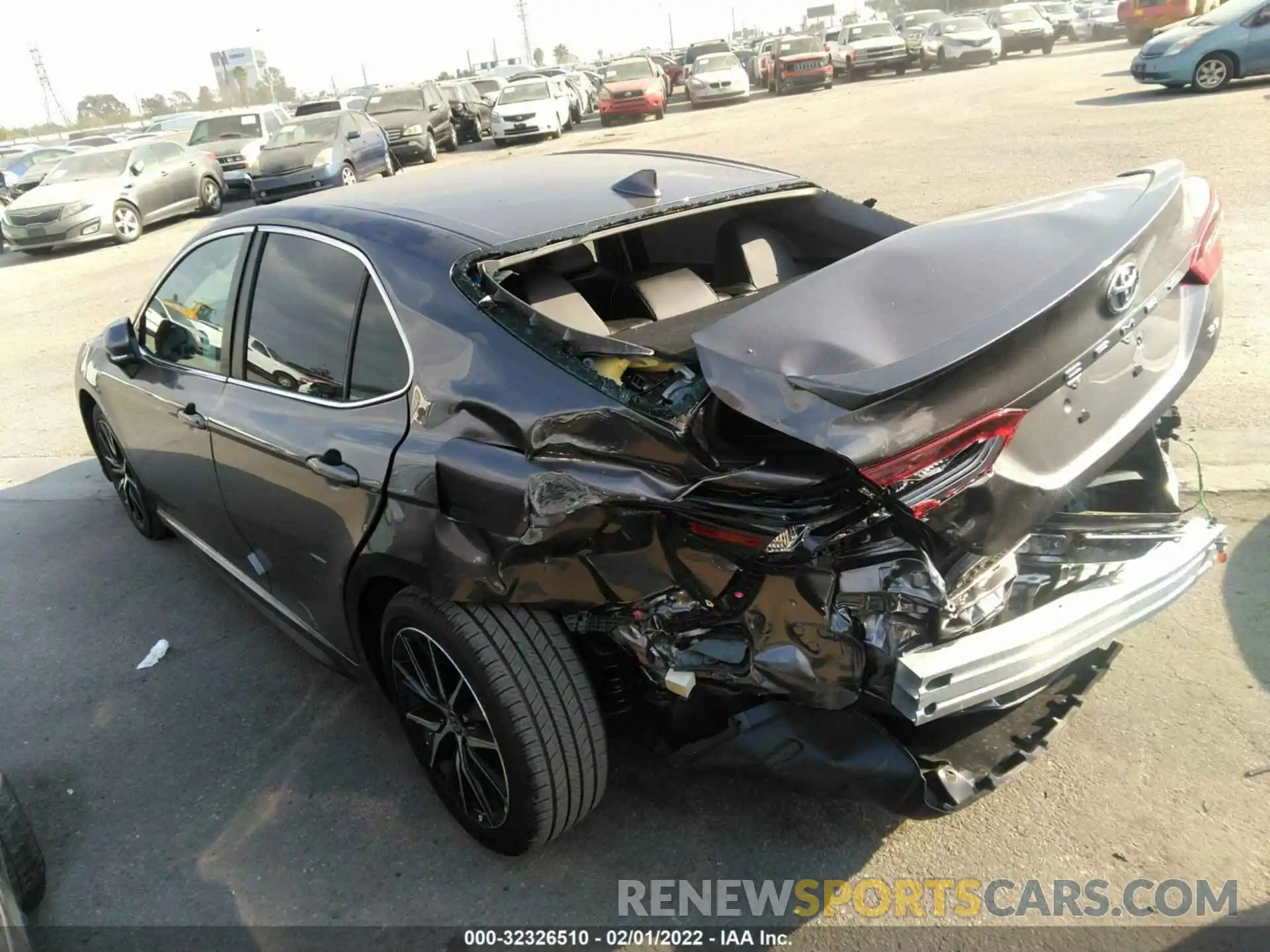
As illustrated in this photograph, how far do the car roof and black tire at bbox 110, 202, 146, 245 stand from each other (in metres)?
14.2

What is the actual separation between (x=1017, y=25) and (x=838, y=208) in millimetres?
33176

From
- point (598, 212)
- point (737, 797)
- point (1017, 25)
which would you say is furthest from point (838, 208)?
point (1017, 25)

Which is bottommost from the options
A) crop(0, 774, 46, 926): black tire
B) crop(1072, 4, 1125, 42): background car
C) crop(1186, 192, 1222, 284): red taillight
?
crop(0, 774, 46, 926): black tire

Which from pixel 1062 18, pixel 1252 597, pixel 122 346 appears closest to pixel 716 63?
pixel 1062 18

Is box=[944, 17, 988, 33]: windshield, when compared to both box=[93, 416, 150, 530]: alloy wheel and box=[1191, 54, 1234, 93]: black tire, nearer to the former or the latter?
box=[1191, 54, 1234, 93]: black tire

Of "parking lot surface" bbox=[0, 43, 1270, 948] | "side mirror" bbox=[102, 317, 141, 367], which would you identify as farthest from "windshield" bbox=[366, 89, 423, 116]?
"side mirror" bbox=[102, 317, 141, 367]

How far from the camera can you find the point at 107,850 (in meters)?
2.96

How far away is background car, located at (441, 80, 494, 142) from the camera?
87.4ft

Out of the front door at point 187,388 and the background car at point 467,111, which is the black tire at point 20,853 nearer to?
the front door at point 187,388

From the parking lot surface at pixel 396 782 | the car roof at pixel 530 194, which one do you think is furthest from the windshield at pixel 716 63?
the car roof at pixel 530 194

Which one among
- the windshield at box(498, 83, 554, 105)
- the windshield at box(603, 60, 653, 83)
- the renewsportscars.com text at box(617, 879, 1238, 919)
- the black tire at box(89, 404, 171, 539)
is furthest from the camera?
the windshield at box(603, 60, 653, 83)

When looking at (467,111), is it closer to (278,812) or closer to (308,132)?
(308,132)

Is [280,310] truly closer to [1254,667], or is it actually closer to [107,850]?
[107,850]

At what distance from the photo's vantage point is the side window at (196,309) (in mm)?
3535
